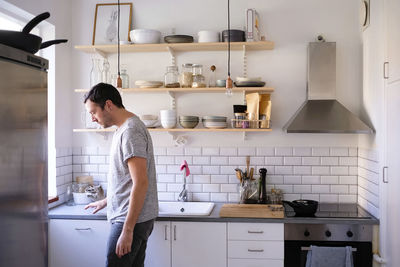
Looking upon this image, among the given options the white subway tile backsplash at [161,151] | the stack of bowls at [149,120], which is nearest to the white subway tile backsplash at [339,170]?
the white subway tile backsplash at [161,151]

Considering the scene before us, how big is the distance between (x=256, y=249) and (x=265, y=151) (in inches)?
35.6

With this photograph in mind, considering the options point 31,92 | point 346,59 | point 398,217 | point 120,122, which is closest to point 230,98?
point 346,59

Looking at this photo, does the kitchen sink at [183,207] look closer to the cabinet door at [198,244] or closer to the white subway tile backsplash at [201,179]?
the white subway tile backsplash at [201,179]

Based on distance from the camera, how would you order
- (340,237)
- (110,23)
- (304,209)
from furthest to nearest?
(110,23) → (304,209) → (340,237)

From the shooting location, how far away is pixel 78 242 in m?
2.90

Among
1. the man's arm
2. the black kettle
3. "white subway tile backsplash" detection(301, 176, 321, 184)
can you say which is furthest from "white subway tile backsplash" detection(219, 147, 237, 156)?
the man's arm

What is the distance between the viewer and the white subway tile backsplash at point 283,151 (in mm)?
3342

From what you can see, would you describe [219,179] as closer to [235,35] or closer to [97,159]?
[97,159]

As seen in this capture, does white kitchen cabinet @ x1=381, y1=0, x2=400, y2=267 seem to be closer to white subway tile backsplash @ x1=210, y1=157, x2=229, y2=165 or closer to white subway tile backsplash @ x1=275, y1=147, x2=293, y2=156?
white subway tile backsplash @ x1=275, y1=147, x2=293, y2=156

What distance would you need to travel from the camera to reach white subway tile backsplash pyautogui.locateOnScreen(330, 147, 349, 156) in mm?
3299

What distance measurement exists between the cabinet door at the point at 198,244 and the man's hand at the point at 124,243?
0.69m

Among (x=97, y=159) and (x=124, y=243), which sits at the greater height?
(x=97, y=159)

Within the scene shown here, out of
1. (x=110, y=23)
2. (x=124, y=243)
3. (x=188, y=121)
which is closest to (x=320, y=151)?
(x=188, y=121)

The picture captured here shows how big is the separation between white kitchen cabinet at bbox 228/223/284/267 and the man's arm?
0.88 meters
